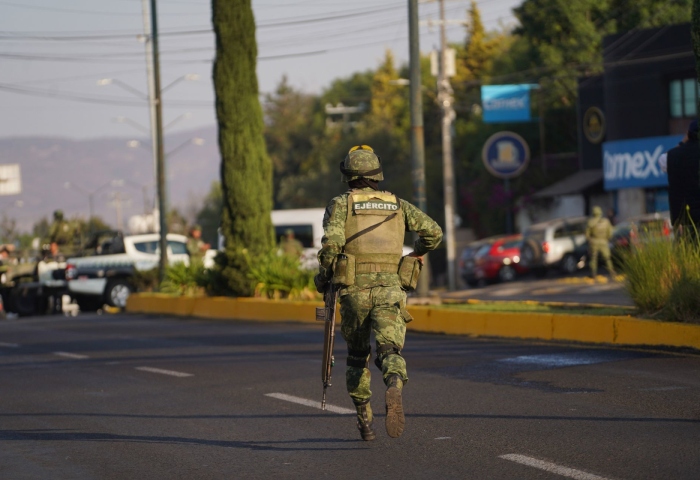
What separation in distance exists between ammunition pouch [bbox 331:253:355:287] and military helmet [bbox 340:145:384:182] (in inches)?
20.4

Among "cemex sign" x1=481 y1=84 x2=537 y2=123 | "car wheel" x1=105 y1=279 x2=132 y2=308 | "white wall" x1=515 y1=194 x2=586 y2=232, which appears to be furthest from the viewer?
"white wall" x1=515 y1=194 x2=586 y2=232

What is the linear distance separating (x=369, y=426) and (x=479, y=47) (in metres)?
73.9

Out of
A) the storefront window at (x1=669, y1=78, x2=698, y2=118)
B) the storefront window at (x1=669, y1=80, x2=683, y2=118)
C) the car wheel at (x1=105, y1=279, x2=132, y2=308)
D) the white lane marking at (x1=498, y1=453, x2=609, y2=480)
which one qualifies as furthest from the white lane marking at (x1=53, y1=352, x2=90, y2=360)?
the storefront window at (x1=669, y1=80, x2=683, y2=118)

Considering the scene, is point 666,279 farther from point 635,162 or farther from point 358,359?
point 635,162

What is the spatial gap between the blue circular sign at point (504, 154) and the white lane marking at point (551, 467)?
31.1 m

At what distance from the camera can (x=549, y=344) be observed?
1274cm

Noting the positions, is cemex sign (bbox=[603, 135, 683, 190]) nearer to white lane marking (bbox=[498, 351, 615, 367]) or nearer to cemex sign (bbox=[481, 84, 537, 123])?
cemex sign (bbox=[481, 84, 537, 123])

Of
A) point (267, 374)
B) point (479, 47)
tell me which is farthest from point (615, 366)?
point (479, 47)

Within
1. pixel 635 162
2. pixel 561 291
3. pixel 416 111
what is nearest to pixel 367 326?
pixel 416 111

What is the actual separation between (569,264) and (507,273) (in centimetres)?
197

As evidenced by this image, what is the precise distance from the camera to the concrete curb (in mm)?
11617

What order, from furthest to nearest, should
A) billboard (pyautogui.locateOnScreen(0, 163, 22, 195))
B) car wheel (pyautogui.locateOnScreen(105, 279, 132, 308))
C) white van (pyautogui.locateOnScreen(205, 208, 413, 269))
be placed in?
1. billboard (pyautogui.locateOnScreen(0, 163, 22, 195))
2. white van (pyautogui.locateOnScreen(205, 208, 413, 269))
3. car wheel (pyautogui.locateOnScreen(105, 279, 132, 308))

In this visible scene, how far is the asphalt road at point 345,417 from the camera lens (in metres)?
6.55

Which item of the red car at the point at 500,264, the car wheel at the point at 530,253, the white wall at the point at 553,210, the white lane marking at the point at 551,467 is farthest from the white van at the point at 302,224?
the white lane marking at the point at 551,467
